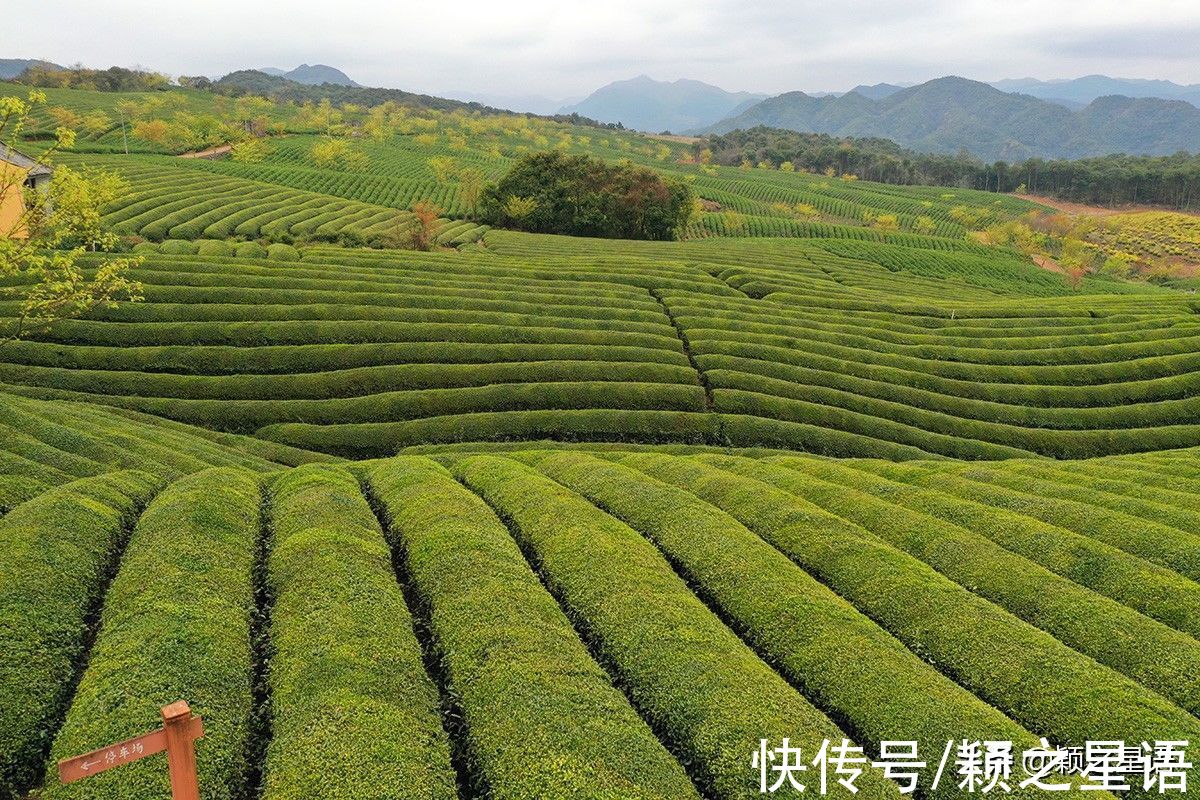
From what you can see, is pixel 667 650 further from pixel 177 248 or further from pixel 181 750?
pixel 177 248

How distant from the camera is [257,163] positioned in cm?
14338

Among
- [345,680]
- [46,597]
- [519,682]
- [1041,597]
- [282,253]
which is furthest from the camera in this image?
[282,253]

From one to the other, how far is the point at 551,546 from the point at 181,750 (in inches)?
539

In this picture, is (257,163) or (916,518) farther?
(257,163)

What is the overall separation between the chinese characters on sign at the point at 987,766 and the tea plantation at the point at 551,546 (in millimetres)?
237

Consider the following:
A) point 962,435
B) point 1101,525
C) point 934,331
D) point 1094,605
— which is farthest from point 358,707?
point 934,331

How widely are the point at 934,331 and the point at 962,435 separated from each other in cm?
1809

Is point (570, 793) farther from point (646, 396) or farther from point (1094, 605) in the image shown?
point (646, 396)

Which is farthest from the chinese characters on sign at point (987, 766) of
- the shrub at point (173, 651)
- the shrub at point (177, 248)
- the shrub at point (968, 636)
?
the shrub at point (177, 248)

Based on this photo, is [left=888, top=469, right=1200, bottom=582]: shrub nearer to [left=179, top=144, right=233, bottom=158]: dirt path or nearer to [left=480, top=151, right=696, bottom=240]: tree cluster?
[left=480, top=151, right=696, bottom=240]: tree cluster

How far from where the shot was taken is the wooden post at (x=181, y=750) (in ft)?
24.1

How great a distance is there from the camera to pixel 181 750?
7504 millimetres

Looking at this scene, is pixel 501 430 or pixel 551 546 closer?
pixel 551 546

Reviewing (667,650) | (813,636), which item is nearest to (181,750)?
(667,650)
